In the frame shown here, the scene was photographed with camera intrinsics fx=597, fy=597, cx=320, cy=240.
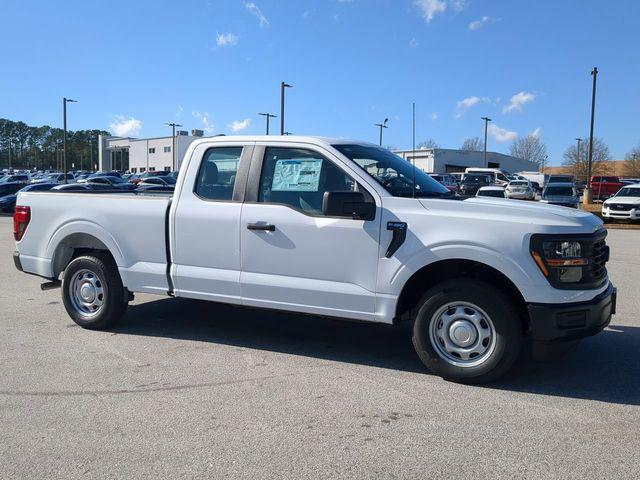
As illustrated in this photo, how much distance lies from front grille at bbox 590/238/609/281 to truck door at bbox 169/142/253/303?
2968mm

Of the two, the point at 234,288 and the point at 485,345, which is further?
the point at 234,288

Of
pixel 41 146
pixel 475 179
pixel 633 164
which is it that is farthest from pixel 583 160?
pixel 41 146

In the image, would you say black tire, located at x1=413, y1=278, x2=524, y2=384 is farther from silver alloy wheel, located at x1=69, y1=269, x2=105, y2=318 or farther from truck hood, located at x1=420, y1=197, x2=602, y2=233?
silver alloy wheel, located at x1=69, y1=269, x2=105, y2=318

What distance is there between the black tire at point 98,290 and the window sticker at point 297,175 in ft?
7.01

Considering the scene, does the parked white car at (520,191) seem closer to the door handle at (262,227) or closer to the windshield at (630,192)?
the windshield at (630,192)

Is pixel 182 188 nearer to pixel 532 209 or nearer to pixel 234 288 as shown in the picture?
pixel 234 288

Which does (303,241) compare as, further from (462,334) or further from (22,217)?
(22,217)

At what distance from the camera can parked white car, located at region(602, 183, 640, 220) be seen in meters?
23.4

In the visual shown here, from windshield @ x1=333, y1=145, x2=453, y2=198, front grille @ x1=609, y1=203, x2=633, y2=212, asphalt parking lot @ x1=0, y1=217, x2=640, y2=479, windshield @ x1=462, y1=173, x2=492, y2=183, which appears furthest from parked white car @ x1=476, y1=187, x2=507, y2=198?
windshield @ x1=333, y1=145, x2=453, y2=198

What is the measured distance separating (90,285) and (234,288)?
190 centimetres

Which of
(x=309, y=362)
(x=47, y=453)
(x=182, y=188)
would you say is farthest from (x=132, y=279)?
(x=47, y=453)

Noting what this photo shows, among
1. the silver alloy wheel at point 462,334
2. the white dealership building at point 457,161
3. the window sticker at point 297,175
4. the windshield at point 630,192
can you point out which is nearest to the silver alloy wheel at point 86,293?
the window sticker at point 297,175

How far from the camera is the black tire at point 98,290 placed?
6.27 metres

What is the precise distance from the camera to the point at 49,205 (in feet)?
21.7
